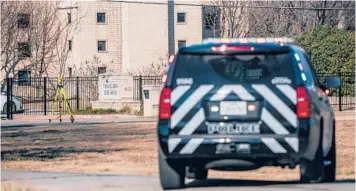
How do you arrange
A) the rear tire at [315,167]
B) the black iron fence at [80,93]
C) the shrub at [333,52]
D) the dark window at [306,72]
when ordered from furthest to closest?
the shrub at [333,52], the black iron fence at [80,93], the rear tire at [315,167], the dark window at [306,72]

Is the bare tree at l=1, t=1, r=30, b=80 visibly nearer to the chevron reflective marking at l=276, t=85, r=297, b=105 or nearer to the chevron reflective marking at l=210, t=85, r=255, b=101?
the chevron reflective marking at l=210, t=85, r=255, b=101

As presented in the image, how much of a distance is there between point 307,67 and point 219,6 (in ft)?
147

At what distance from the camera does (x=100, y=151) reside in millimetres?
20375

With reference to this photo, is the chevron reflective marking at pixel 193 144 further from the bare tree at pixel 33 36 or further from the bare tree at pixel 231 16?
the bare tree at pixel 33 36

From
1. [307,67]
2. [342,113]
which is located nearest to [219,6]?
[342,113]

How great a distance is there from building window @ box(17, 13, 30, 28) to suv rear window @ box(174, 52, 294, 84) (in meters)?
47.9

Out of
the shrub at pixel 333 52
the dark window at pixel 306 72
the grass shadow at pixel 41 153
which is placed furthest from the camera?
the shrub at pixel 333 52

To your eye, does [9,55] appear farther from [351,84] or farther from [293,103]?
[293,103]

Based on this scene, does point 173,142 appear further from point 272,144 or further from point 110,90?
point 110,90

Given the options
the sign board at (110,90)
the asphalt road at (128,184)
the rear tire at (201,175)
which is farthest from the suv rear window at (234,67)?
the sign board at (110,90)

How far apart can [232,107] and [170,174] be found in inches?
51.8

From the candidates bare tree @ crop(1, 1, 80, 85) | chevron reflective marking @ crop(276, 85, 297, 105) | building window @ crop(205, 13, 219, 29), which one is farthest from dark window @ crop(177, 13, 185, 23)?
chevron reflective marking @ crop(276, 85, 297, 105)

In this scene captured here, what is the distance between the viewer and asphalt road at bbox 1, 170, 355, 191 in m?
11.9

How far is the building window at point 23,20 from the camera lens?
5808 cm
